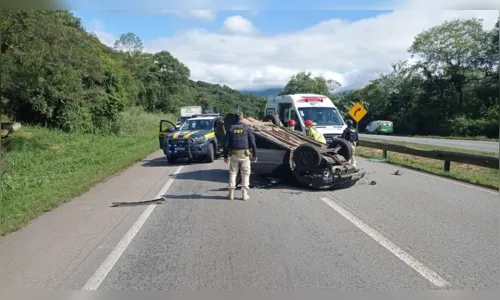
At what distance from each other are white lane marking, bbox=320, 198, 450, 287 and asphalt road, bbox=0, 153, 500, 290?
1 centimetres

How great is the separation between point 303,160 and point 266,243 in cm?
474

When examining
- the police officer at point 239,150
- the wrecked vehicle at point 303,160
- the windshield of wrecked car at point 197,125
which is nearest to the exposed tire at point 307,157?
the wrecked vehicle at point 303,160

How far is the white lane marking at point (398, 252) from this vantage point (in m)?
5.02

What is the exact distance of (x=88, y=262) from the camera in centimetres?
577

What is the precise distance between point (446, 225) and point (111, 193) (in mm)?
7415

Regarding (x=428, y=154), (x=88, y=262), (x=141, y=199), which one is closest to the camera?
(x=88, y=262)

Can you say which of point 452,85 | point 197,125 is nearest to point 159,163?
point 197,125

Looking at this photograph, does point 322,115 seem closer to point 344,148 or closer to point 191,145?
point 191,145

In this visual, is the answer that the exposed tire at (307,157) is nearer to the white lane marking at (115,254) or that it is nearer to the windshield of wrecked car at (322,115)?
the white lane marking at (115,254)

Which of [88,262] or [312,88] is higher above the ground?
[312,88]

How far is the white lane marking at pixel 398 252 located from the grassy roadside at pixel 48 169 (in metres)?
5.46

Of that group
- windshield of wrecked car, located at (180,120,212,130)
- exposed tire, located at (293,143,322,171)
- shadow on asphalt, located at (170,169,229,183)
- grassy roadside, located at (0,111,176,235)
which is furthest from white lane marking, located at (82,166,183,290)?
windshield of wrecked car, located at (180,120,212,130)

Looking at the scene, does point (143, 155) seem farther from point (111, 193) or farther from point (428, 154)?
point (428, 154)

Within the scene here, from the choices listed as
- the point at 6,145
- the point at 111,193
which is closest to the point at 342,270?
the point at 111,193
